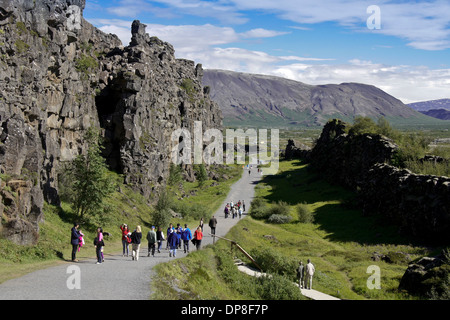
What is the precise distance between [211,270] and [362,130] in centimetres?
7116

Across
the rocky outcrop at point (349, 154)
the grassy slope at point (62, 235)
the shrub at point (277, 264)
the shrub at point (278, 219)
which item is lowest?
the shrub at point (278, 219)

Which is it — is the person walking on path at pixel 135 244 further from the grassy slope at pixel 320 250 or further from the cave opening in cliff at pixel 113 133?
the cave opening in cliff at pixel 113 133

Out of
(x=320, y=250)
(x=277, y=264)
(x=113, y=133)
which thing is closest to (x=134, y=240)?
(x=277, y=264)

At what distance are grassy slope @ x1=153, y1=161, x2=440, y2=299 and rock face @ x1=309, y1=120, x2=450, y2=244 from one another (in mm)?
2156

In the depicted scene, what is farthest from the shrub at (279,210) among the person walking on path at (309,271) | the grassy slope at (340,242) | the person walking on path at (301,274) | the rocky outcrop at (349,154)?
the person walking on path at (309,271)

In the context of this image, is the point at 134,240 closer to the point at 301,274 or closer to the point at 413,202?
the point at 301,274

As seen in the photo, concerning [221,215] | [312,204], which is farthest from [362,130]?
[221,215]

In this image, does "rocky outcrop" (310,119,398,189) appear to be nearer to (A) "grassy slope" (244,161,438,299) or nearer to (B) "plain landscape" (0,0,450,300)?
(B) "plain landscape" (0,0,450,300)

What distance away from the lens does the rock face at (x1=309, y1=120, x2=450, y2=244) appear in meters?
41.5

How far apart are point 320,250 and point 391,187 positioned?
15.6 metres

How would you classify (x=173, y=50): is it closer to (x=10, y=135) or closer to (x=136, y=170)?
(x=136, y=170)

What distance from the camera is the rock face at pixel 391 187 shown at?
136 feet

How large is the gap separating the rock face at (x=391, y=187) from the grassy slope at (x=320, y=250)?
2156 mm

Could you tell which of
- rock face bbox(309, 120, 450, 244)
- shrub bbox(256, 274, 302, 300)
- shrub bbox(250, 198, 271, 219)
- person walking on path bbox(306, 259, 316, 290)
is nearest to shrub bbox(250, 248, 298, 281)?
person walking on path bbox(306, 259, 316, 290)
